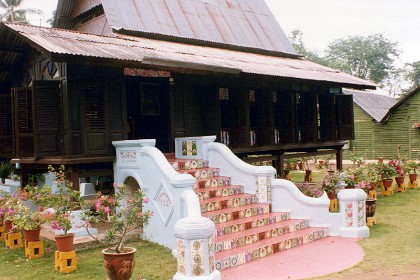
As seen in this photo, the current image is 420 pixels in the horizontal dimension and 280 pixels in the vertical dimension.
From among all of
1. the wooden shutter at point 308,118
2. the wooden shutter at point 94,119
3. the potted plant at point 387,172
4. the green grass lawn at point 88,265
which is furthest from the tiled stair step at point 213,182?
the potted plant at point 387,172

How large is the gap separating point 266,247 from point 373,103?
2751 centimetres

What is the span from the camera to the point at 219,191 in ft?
31.6

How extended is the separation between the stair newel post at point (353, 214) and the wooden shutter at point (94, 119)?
5072 millimetres

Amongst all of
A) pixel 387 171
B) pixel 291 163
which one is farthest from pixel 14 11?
pixel 387 171

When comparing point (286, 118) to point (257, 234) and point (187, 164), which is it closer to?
point (187, 164)

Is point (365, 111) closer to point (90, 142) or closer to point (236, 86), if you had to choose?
point (236, 86)

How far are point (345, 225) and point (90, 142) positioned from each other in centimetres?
547

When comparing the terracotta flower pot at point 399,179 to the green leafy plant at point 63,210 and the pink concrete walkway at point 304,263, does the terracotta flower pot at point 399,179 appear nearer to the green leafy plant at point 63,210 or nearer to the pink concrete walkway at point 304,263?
the pink concrete walkway at point 304,263

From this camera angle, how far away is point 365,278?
Result: 6523mm

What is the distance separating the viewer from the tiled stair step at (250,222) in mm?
8273

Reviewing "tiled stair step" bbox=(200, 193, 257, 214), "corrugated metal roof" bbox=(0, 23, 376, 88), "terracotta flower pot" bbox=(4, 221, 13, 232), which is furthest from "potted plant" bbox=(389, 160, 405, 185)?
"terracotta flower pot" bbox=(4, 221, 13, 232)

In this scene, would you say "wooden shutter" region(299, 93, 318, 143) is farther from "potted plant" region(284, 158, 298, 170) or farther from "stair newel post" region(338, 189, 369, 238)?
"potted plant" region(284, 158, 298, 170)

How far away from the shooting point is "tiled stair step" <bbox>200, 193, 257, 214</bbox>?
351 inches

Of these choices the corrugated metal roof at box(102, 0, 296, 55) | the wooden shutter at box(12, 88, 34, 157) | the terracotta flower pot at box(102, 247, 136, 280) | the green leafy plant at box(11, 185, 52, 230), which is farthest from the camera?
the corrugated metal roof at box(102, 0, 296, 55)
